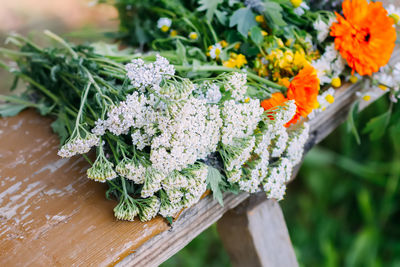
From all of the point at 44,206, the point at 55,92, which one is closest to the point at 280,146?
the point at 44,206

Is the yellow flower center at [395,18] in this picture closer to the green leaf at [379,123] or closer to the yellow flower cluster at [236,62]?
the green leaf at [379,123]

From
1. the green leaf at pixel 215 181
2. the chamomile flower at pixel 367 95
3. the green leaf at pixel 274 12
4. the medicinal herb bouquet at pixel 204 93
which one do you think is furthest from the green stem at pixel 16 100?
the chamomile flower at pixel 367 95

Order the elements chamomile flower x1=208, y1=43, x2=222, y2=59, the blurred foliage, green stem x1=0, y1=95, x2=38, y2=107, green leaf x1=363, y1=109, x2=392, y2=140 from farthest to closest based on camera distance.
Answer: the blurred foliage → green leaf x1=363, y1=109, x2=392, y2=140 → green stem x1=0, y1=95, x2=38, y2=107 → chamomile flower x1=208, y1=43, x2=222, y2=59

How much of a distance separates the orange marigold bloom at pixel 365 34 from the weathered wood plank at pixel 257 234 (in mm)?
435

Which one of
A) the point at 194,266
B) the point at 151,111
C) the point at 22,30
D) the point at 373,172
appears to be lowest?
the point at 194,266

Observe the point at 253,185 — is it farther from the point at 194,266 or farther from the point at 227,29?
the point at 194,266

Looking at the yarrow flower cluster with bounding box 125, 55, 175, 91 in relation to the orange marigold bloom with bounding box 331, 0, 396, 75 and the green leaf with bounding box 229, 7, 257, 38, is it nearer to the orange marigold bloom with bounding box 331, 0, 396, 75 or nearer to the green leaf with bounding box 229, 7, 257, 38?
the green leaf with bounding box 229, 7, 257, 38

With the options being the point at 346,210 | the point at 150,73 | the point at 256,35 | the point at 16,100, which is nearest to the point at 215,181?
the point at 150,73

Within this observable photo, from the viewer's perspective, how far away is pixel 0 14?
283 cm

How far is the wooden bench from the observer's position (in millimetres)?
704

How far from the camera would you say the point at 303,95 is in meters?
0.85

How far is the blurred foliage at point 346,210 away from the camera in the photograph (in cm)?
201

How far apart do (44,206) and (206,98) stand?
0.41 m

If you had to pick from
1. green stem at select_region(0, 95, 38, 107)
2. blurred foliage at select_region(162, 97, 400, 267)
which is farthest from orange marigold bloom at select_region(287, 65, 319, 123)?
blurred foliage at select_region(162, 97, 400, 267)
